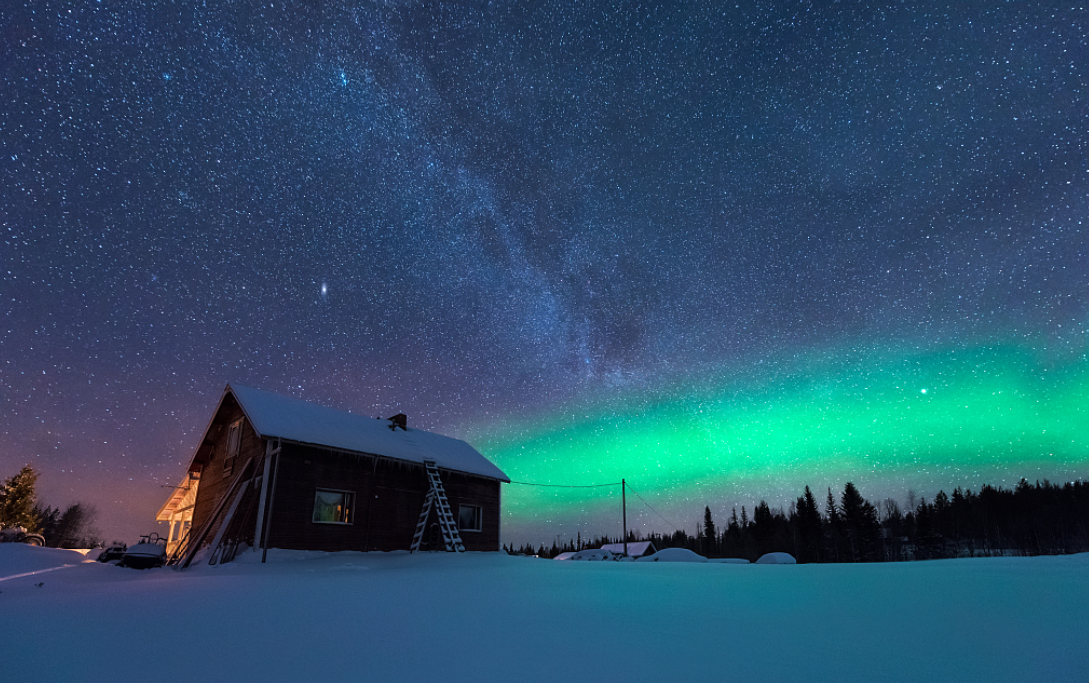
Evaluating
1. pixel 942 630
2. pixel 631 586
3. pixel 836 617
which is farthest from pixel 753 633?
pixel 631 586

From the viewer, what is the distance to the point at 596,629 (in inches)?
242

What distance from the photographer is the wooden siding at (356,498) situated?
727 inches

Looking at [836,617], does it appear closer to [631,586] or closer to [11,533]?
[631,586]

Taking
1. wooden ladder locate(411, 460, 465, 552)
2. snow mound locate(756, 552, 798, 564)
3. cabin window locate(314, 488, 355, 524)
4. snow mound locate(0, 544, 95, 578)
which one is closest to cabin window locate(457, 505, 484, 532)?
wooden ladder locate(411, 460, 465, 552)

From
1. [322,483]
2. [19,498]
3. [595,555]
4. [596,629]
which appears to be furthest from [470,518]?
[19,498]

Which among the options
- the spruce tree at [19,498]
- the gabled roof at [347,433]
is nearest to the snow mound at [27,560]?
the gabled roof at [347,433]

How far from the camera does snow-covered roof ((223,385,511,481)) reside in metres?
19.1

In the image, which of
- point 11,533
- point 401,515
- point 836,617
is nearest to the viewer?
point 836,617

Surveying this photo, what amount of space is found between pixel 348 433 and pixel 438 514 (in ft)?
16.6

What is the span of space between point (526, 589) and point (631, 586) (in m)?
1.82

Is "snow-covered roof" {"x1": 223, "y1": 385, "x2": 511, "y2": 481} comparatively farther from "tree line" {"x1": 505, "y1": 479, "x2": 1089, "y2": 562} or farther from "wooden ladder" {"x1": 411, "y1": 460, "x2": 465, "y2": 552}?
"tree line" {"x1": 505, "y1": 479, "x2": 1089, "y2": 562}

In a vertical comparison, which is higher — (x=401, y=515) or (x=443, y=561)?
(x=401, y=515)

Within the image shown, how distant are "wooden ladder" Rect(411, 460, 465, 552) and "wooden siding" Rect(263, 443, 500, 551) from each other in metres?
0.38

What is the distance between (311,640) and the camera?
19.3ft
